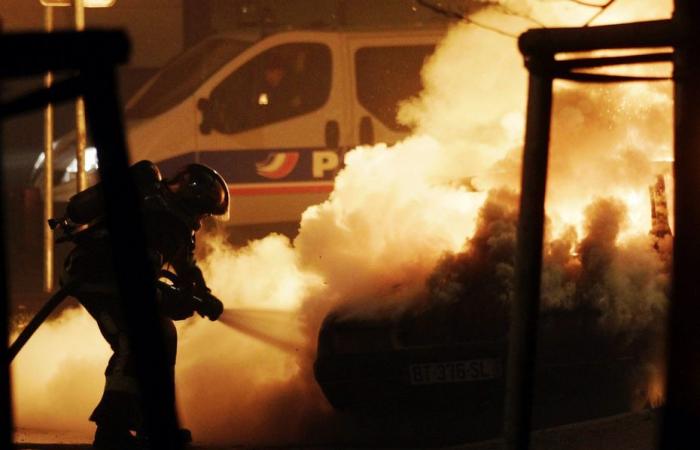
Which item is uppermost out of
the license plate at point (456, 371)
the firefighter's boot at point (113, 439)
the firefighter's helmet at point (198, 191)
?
the firefighter's helmet at point (198, 191)

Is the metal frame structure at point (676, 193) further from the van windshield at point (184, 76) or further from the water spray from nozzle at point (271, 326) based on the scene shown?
the van windshield at point (184, 76)

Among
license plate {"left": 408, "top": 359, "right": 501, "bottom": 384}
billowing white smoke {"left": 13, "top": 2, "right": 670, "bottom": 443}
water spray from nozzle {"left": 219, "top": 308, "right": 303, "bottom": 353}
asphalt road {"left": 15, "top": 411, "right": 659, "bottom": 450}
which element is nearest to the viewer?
asphalt road {"left": 15, "top": 411, "right": 659, "bottom": 450}

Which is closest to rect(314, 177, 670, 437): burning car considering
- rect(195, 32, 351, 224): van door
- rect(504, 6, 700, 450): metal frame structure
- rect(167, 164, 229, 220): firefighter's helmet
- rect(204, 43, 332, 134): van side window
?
rect(167, 164, 229, 220): firefighter's helmet

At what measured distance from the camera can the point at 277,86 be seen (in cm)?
1318

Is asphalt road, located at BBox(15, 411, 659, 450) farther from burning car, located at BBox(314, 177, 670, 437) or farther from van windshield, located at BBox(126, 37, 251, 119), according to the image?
van windshield, located at BBox(126, 37, 251, 119)

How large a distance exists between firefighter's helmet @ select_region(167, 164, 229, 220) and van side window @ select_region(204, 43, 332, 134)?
586cm

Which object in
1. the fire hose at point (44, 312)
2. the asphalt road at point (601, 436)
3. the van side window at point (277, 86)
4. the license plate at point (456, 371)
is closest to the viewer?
the asphalt road at point (601, 436)

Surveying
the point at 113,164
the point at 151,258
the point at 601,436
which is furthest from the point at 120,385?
the point at 113,164

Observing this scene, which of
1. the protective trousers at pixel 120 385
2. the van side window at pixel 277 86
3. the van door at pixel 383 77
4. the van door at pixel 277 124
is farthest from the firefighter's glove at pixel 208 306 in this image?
the van side window at pixel 277 86

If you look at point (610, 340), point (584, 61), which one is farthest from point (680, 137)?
point (610, 340)

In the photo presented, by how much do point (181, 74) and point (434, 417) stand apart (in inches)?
259

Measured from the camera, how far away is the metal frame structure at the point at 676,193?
3.37m

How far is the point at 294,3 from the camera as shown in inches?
677

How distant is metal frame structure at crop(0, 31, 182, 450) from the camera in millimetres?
2623
